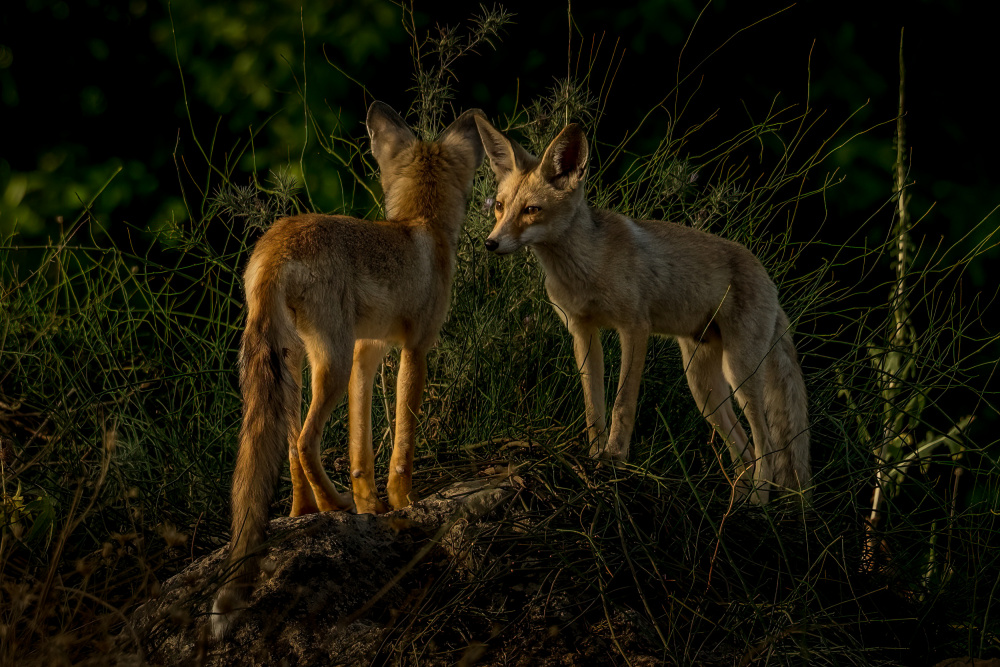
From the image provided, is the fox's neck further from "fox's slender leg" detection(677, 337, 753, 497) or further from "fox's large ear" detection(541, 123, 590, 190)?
"fox's slender leg" detection(677, 337, 753, 497)

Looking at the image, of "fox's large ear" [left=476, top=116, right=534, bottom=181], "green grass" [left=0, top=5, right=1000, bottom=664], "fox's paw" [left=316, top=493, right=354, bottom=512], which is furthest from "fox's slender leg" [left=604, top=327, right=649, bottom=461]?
"fox's paw" [left=316, top=493, right=354, bottom=512]

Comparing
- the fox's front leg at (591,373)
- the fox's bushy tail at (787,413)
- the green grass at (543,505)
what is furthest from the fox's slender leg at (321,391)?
the fox's bushy tail at (787,413)

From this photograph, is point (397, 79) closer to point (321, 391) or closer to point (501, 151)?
point (501, 151)

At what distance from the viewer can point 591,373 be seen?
4.11 meters

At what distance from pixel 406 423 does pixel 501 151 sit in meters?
1.39

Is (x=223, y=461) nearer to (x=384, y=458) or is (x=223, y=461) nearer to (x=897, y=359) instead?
(x=384, y=458)

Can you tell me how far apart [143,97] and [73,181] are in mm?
795

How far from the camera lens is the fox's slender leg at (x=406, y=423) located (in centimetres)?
361

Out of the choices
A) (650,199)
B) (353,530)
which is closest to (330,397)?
(353,530)

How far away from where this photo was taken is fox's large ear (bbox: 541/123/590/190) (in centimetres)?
417

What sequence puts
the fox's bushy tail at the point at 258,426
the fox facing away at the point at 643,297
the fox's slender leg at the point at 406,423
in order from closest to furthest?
1. the fox's bushy tail at the point at 258,426
2. the fox's slender leg at the point at 406,423
3. the fox facing away at the point at 643,297

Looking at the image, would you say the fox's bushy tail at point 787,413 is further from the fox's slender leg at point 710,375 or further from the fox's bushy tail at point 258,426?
the fox's bushy tail at point 258,426

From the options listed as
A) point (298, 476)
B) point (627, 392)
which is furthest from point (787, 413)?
point (298, 476)

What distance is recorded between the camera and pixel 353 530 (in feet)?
10.3
